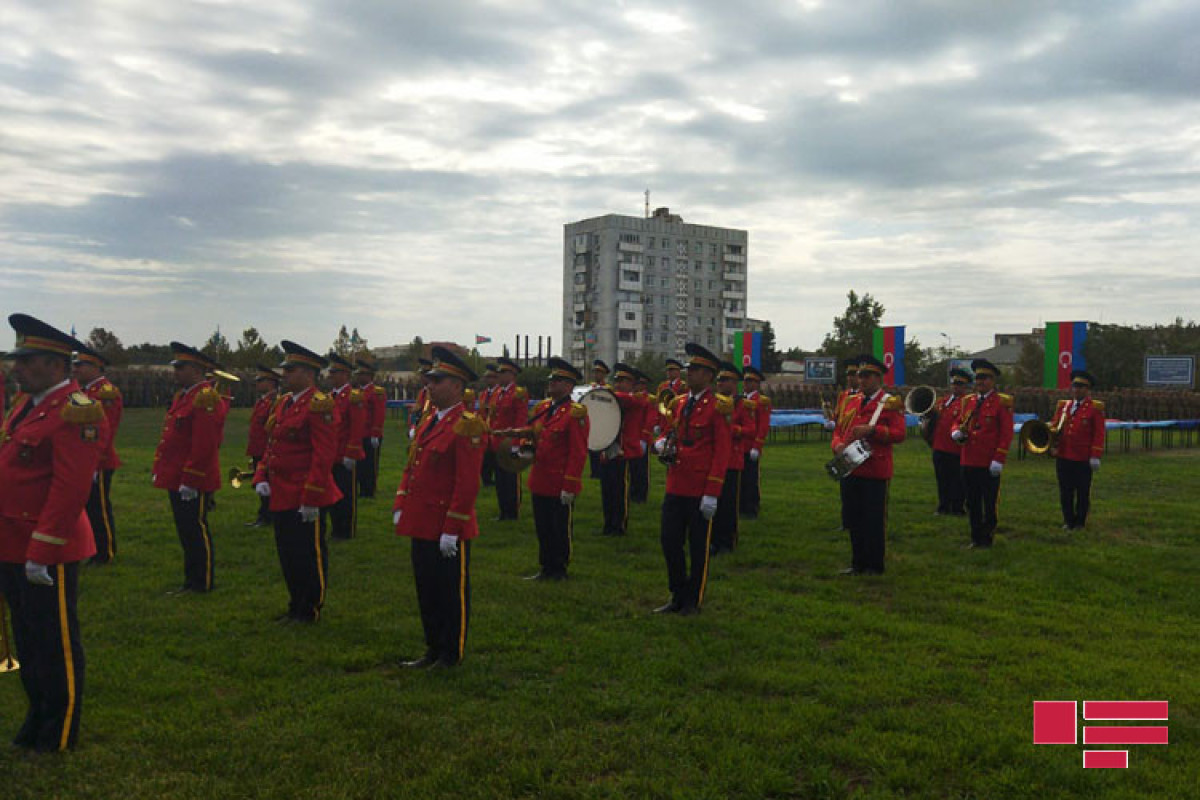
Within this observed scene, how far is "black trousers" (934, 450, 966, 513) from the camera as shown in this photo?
541 inches

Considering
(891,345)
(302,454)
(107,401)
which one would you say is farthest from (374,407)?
(891,345)

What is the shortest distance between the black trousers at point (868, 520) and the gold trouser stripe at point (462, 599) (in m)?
4.91

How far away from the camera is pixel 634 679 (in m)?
6.13

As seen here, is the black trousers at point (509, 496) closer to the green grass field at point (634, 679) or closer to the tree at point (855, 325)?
the green grass field at point (634, 679)

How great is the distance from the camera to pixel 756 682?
606cm

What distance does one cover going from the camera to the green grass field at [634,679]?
4.67 metres

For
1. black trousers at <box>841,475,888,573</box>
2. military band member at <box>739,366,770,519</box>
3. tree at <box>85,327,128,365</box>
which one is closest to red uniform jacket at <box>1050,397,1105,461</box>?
military band member at <box>739,366,770,519</box>

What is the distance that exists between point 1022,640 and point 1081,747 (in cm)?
205

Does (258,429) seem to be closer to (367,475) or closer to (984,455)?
(367,475)

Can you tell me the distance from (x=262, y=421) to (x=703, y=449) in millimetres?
6928

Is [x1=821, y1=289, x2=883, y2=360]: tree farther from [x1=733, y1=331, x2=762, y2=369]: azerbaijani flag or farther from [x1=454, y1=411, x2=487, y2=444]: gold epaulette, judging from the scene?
[x1=454, y1=411, x2=487, y2=444]: gold epaulette

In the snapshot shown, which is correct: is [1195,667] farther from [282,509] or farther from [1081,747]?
[282,509]

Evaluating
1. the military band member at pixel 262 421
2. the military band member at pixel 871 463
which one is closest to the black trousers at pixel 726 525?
the military band member at pixel 871 463

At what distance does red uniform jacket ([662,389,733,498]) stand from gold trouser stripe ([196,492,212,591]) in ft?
15.3
